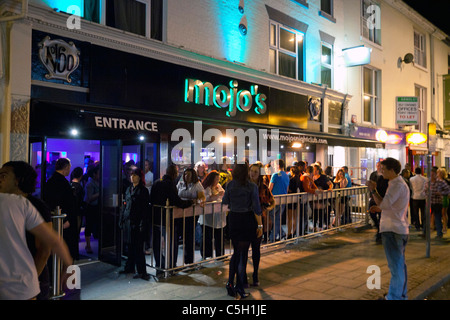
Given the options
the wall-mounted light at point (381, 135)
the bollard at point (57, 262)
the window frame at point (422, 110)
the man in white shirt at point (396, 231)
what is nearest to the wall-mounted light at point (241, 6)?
the man in white shirt at point (396, 231)

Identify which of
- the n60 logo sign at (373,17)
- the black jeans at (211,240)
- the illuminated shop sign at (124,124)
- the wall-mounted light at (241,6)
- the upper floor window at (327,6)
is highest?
the n60 logo sign at (373,17)

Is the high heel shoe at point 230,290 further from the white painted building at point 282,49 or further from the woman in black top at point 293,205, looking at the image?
the white painted building at point 282,49

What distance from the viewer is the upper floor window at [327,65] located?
47.3 ft

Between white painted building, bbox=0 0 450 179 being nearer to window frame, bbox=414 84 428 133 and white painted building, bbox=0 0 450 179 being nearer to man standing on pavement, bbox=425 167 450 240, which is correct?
window frame, bbox=414 84 428 133

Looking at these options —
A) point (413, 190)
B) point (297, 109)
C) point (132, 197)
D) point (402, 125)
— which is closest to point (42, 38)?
point (132, 197)

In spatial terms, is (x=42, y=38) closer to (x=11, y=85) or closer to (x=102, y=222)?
(x=11, y=85)

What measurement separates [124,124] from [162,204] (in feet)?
5.74

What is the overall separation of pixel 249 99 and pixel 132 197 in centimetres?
616

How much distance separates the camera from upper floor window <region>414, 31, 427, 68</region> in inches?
811

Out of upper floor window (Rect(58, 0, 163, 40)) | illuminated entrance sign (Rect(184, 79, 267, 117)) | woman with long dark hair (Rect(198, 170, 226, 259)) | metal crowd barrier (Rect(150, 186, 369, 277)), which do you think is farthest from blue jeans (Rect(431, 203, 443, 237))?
upper floor window (Rect(58, 0, 163, 40))

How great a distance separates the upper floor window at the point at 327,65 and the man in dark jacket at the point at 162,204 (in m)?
10.1

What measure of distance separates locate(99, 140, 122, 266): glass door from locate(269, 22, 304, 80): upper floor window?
23.3 ft

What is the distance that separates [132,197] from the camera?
5.98 meters

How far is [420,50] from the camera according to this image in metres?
21.0
